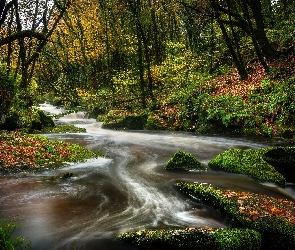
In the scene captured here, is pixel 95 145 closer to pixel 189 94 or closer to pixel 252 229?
pixel 189 94

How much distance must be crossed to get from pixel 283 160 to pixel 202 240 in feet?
17.1

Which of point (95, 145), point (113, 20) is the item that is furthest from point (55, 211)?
point (113, 20)

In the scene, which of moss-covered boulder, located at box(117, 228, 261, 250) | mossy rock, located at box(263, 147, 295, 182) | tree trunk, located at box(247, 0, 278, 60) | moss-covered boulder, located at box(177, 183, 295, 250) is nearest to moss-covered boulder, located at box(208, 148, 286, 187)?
mossy rock, located at box(263, 147, 295, 182)

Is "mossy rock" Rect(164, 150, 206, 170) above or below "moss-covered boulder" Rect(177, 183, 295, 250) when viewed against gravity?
above

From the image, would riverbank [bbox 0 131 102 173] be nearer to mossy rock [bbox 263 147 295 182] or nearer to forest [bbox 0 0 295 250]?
forest [bbox 0 0 295 250]

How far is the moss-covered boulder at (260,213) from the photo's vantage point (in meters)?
5.19

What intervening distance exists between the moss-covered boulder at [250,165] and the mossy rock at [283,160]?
0.18 m

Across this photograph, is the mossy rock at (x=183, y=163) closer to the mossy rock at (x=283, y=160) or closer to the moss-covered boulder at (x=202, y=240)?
the mossy rock at (x=283, y=160)

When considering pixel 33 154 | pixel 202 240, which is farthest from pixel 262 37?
pixel 202 240

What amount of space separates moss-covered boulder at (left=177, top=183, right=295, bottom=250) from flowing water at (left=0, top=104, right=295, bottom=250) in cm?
26

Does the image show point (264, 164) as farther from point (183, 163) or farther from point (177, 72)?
point (177, 72)

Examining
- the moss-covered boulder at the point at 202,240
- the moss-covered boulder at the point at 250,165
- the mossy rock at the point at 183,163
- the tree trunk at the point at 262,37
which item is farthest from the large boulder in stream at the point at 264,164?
the tree trunk at the point at 262,37

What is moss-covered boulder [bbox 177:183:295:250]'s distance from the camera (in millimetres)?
5191

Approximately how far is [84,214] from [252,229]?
3.20 m
